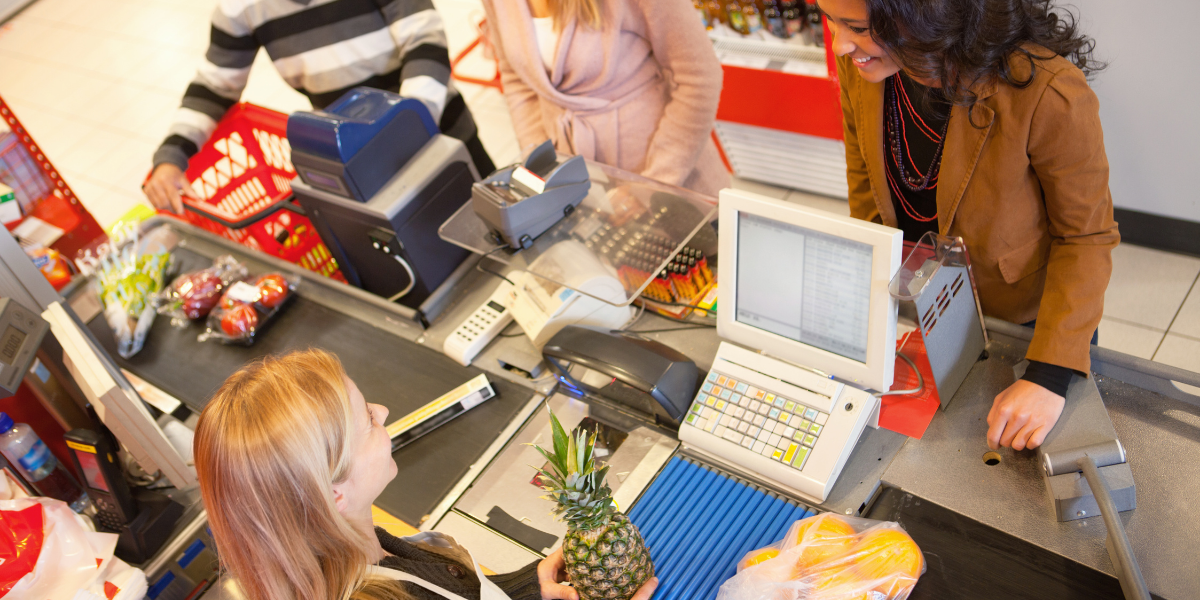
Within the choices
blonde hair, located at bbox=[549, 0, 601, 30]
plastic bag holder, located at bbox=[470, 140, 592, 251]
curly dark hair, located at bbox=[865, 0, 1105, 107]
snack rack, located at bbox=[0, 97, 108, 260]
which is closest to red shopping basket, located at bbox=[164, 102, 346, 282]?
snack rack, located at bbox=[0, 97, 108, 260]

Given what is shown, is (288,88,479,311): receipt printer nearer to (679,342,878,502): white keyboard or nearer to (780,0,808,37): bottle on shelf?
(679,342,878,502): white keyboard

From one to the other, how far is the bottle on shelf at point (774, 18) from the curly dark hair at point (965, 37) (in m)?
2.22

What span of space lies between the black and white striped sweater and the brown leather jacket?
1410 mm

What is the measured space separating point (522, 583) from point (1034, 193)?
1.18 meters

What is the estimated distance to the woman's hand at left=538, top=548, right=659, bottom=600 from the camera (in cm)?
138

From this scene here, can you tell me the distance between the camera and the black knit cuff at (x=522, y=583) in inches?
57.2

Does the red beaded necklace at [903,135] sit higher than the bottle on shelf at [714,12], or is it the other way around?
the red beaded necklace at [903,135]

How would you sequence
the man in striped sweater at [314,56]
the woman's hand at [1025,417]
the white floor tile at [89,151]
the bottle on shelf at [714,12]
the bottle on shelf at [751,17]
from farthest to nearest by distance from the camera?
the white floor tile at [89,151], the bottle on shelf at [714,12], the bottle on shelf at [751,17], the man in striped sweater at [314,56], the woman's hand at [1025,417]

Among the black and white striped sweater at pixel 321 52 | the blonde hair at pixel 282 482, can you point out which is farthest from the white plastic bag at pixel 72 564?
the black and white striped sweater at pixel 321 52

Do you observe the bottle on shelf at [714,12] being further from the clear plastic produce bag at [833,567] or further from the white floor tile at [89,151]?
the white floor tile at [89,151]

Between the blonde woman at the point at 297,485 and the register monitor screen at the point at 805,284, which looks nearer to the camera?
the blonde woman at the point at 297,485

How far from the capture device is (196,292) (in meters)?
2.40

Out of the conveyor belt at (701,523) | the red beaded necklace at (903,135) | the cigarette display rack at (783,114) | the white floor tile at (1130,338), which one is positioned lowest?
the white floor tile at (1130,338)

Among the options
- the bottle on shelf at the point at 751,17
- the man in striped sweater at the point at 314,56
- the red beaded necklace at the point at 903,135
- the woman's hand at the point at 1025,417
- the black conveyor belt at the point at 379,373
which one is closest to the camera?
the woman's hand at the point at 1025,417
